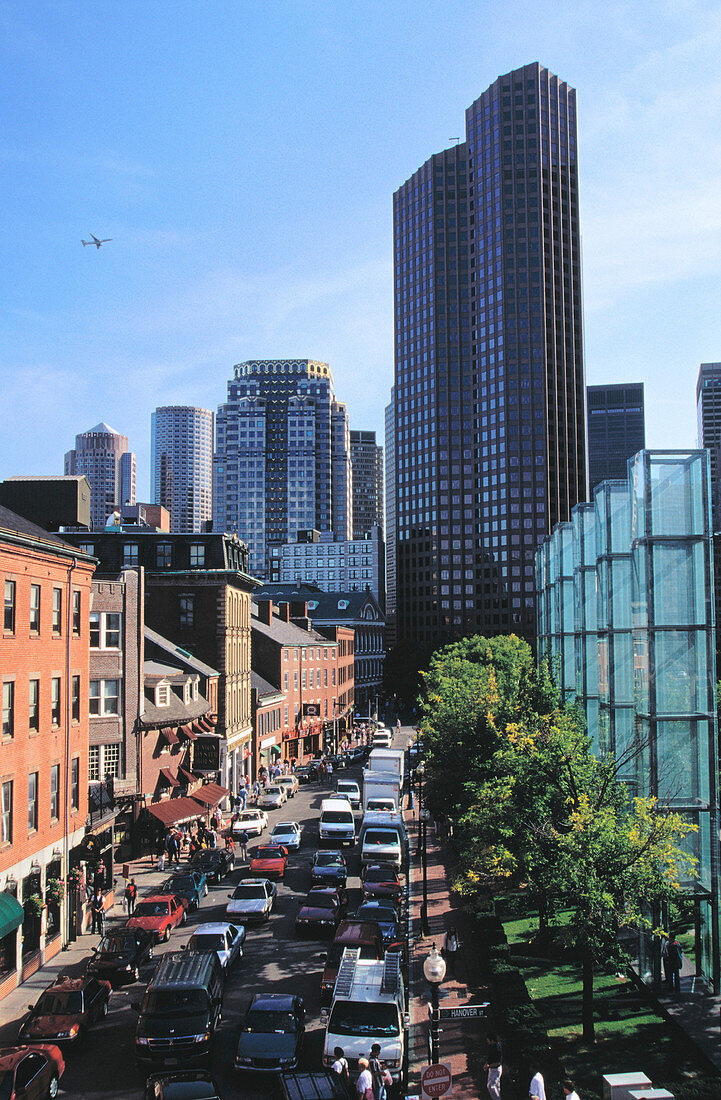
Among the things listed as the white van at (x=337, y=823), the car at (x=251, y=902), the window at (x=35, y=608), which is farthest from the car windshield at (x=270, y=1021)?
the white van at (x=337, y=823)

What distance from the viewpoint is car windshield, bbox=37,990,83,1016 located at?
21503mm

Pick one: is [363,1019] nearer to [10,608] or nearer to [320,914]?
[320,914]

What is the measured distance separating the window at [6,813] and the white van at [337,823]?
1997cm

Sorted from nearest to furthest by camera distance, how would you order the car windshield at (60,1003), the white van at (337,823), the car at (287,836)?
the car windshield at (60,1003) < the car at (287,836) < the white van at (337,823)

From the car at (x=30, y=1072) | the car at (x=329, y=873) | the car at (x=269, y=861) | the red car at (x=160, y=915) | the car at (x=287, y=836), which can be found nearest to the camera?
the car at (x=30, y=1072)

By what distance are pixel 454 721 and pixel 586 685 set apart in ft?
26.9

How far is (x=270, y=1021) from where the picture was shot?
20078 mm

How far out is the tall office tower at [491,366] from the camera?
166 metres

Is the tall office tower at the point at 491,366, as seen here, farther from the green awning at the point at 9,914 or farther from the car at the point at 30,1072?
the car at the point at 30,1072

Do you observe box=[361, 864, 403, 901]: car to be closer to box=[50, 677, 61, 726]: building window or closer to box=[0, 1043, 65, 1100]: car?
box=[50, 677, 61, 726]: building window

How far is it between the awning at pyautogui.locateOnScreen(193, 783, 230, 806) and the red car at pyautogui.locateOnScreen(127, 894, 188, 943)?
49.8ft

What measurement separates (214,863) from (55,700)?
1232 cm

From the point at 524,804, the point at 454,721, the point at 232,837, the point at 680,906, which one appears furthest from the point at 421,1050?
the point at 232,837

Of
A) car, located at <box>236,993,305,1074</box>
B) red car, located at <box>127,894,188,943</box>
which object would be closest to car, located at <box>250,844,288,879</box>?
red car, located at <box>127,894,188,943</box>
